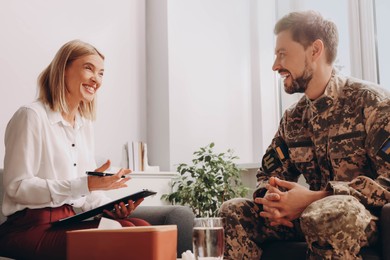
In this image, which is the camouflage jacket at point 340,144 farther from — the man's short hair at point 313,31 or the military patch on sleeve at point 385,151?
the man's short hair at point 313,31

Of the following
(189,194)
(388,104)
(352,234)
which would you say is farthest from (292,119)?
(189,194)

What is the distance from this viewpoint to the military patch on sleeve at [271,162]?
6.89 feet

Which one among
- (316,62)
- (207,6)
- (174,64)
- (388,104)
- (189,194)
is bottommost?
(189,194)

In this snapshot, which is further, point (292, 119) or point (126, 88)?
point (126, 88)

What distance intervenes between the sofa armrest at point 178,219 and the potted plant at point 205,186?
1.54m

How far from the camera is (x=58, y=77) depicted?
2068 mm

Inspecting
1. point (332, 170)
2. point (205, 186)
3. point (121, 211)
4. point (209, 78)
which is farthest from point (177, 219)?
point (209, 78)

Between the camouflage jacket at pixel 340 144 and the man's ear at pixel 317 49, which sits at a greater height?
the man's ear at pixel 317 49

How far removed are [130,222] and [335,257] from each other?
2.46ft

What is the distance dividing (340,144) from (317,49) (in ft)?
1.45

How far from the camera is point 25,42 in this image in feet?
10.4

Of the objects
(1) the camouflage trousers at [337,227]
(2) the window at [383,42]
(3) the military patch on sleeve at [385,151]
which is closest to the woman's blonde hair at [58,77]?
(1) the camouflage trousers at [337,227]

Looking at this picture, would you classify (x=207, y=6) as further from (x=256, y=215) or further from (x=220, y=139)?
(x=256, y=215)

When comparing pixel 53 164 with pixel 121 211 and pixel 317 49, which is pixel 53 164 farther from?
pixel 317 49
